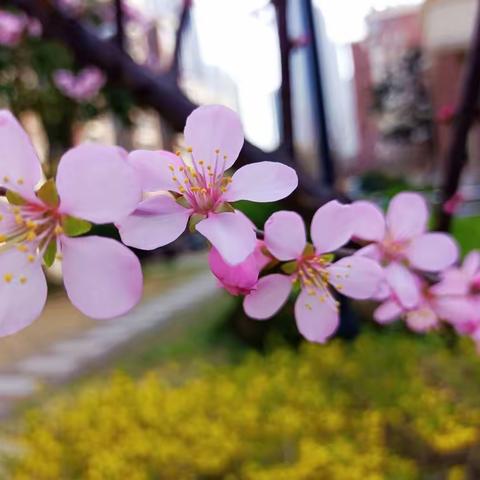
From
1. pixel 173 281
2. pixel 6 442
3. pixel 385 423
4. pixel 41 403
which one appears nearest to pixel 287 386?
pixel 385 423

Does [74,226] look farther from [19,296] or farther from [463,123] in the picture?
[463,123]

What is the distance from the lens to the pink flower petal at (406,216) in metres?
0.51

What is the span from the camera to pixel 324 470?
1.27 m

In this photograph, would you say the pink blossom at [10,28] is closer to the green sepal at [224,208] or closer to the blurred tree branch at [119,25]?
the blurred tree branch at [119,25]

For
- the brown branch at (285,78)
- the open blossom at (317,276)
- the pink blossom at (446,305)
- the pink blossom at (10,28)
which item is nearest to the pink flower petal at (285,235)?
the open blossom at (317,276)

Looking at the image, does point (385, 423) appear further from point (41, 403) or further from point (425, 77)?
point (425, 77)

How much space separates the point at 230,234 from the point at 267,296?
78 millimetres

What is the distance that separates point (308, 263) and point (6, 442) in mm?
1839

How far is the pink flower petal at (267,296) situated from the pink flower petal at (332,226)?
3cm

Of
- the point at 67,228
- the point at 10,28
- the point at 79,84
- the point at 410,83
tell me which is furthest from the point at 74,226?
the point at 410,83

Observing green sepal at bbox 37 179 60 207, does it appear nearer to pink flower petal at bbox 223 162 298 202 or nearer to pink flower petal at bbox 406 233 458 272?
pink flower petal at bbox 223 162 298 202

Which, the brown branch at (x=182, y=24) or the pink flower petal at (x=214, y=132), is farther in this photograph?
the brown branch at (x=182, y=24)

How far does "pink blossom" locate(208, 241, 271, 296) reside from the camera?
311 mm

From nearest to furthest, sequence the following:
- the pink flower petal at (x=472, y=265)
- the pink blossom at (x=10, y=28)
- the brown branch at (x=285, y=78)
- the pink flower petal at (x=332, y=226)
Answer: the pink flower petal at (x=332, y=226) < the pink flower petal at (x=472, y=265) < the brown branch at (x=285, y=78) < the pink blossom at (x=10, y=28)
